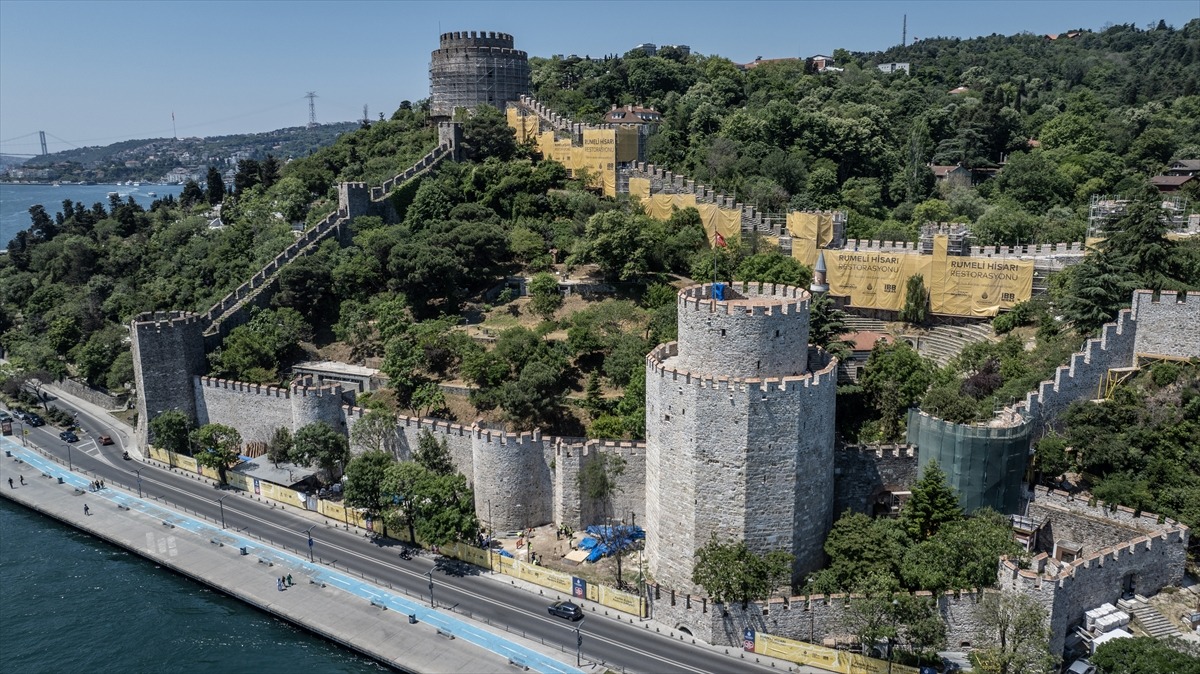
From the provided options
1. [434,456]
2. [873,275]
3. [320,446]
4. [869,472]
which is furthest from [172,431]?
[873,275]

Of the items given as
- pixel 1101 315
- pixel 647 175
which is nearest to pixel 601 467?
pixel 1101 315

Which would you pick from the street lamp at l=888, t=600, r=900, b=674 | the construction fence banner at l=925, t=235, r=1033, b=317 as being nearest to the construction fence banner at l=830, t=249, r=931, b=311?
the construction fence banner at l=925, t=235, r=1033, b=317

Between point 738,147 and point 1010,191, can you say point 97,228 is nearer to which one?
point 738,147

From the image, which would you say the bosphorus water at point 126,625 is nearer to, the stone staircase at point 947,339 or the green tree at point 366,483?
the green tree at point 366,483

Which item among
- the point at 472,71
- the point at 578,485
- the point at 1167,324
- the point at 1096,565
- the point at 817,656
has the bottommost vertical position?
the point at 817,656

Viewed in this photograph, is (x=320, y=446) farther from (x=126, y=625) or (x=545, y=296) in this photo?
(x=545, y=296)

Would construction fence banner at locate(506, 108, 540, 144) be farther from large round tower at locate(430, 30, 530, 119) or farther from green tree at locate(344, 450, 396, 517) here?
green tree at locate(344, 450, 396, 517)
